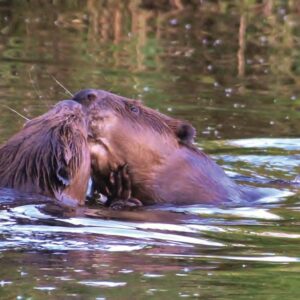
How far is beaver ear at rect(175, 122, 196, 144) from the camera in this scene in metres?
7.07

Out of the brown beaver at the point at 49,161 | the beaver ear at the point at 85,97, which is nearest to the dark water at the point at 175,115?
the brown beaver at the point at 49,161

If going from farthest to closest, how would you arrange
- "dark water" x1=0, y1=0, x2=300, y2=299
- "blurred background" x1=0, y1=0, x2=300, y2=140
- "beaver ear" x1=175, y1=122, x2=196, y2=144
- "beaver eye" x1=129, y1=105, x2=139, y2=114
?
"blurred background" x1=0, y1=0, x2=300, y2=140
"beaver ear" x1=175, y1=122, x2=196, y2=144
"beaver eye" x1=129, y1=105, x2=139, y2=114
"dark water" x1=0, y1=0, x2=300, y2=299

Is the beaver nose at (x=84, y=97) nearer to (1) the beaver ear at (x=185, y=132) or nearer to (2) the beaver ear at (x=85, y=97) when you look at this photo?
(2) the beaver ear at (x=85, y=97)

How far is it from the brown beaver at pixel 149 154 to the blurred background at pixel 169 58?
84.2 inches

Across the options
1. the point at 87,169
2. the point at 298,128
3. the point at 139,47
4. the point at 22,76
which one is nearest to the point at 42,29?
the point at 139,47

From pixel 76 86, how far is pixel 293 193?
402 centimetres

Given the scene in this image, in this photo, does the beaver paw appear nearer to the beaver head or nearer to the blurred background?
the beaver head

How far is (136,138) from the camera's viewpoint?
683 centimetres

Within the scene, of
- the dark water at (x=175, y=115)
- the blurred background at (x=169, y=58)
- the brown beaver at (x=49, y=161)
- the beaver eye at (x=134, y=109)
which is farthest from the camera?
the blurred background at (x=169, y=58)

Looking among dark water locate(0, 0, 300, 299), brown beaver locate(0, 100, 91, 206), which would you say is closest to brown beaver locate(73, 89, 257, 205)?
dark water locate(0, 0, 300, 299)

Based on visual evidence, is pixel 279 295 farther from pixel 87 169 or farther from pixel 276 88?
pixel 276 88

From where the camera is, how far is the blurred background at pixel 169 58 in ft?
35.0

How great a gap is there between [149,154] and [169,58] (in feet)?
22.7

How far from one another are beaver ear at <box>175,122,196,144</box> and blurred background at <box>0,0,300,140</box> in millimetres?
2113
